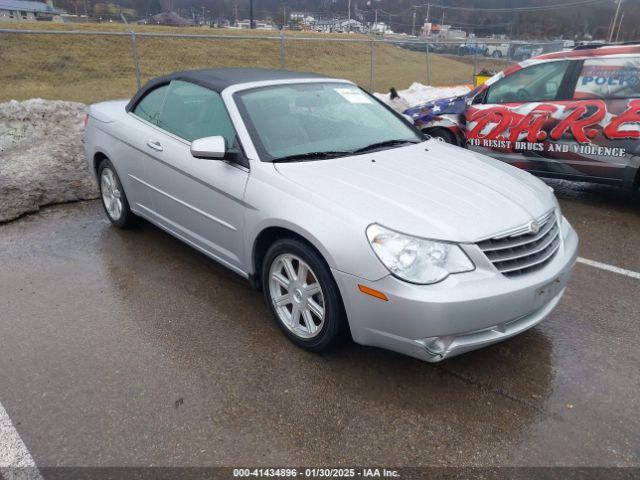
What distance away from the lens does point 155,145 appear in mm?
4059

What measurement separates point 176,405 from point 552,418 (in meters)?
1.93

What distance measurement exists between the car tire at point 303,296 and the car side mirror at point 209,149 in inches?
27.8

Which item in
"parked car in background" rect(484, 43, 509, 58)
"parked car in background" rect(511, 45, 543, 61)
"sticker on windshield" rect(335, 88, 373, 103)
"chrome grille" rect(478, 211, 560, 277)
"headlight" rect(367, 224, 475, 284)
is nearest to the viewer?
"headlight" rect(367, 224, 475, 284)

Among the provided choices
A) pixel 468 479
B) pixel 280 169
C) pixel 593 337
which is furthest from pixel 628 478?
pixel 280 169

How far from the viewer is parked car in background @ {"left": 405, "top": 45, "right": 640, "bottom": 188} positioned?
5332 millimetres

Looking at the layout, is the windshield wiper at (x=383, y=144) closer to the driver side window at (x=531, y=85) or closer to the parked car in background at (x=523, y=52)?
the driver side window at (x=531, y=85)

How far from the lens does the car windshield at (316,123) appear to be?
3.43m

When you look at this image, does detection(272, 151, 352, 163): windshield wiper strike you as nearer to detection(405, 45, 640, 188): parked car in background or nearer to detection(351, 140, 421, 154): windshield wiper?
detection(351, 140, 421, 154): windshield wiper

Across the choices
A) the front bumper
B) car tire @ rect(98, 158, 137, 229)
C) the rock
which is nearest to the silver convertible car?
the front bumper

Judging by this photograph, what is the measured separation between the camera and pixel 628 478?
225cm

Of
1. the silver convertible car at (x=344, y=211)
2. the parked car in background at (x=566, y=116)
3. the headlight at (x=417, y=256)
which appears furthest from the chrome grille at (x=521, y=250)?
the parked car in background at (x=566, y=116)

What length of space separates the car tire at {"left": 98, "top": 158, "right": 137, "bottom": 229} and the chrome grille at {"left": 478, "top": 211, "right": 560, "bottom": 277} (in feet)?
11.1

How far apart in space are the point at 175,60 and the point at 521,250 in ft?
68.1

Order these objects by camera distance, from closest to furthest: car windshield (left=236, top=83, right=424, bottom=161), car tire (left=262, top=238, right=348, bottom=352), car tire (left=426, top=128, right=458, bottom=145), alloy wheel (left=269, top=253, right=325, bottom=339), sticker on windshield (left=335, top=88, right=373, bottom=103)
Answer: car tire (left=262, top=238, right=348, bottom=352) < alloy wheel (left=269, top=253, right=325, bottom=339) < car windshield (left=236, top=83, right=424, bottom=161) < sticker on windshield (left=335, top=88, right=373, bottom=103) < car tire (left=426, top=128, right=458, bottom=145)
